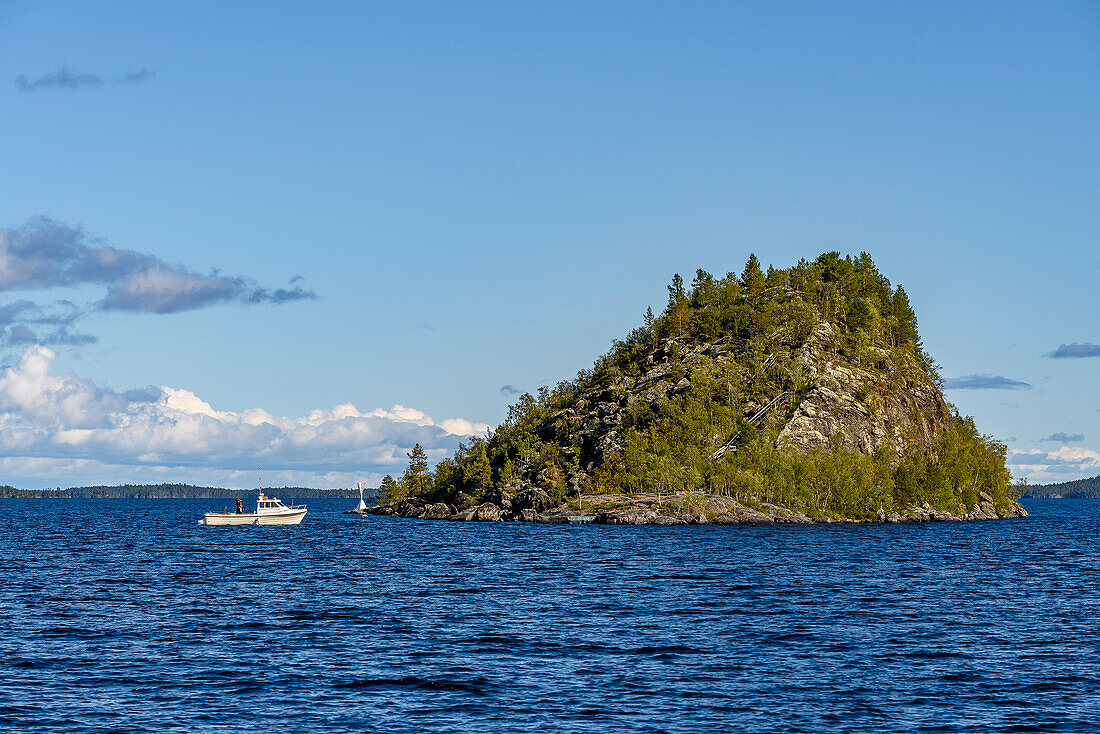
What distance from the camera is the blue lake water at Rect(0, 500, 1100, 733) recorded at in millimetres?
36625

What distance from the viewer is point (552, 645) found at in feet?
168

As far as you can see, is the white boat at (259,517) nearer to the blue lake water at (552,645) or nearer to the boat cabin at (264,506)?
the boat cabin at (264,506)

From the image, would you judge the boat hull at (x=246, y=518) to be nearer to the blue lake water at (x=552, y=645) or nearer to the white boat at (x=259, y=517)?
the white boat at (x=259, y=517)

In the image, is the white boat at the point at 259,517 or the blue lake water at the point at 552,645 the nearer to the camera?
the blue lake water at the point at 552,645

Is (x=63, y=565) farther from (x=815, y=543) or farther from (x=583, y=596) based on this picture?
(x=815, y=543)

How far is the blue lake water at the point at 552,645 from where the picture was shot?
120 ft

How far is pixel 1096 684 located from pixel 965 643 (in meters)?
10.1

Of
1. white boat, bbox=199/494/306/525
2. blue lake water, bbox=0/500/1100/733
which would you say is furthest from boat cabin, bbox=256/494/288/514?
blue lake water, bbox=0/500/1100/733

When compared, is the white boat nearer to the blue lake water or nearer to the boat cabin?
the boat cabin

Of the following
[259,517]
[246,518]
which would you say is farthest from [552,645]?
[246,518]

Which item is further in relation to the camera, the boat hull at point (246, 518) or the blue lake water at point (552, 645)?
the boat hull at point (246, 518)

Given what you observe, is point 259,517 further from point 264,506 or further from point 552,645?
point 552,645

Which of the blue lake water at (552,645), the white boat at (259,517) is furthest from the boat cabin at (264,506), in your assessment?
the blue lake water at (552,645)

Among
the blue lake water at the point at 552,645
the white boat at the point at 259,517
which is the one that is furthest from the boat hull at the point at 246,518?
the blue lake water at the point at 552,645
